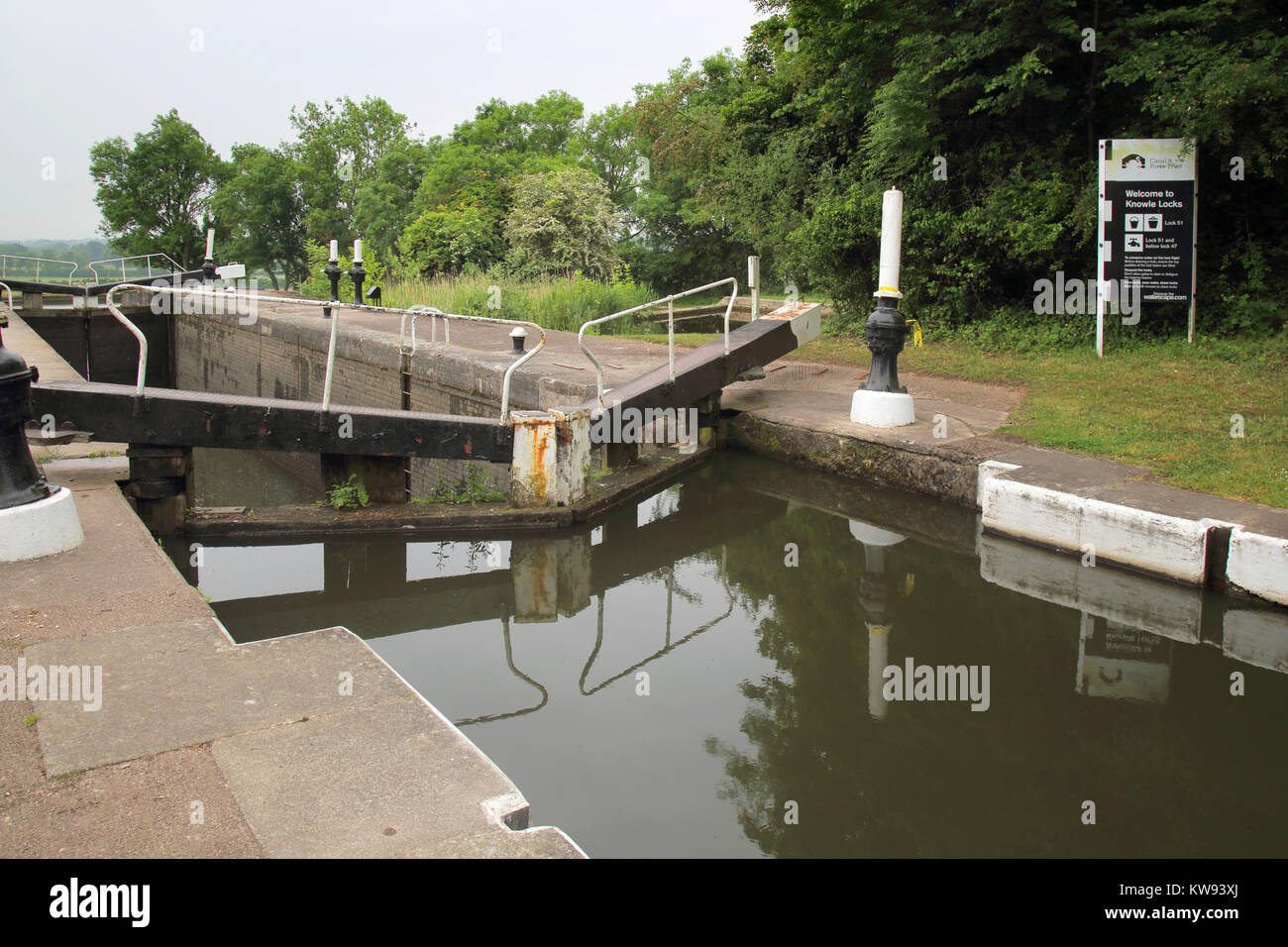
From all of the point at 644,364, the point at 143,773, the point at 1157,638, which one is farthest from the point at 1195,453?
the point at 143,773

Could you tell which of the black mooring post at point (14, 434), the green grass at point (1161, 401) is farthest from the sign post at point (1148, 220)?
the black mooring post at point (14, 434)

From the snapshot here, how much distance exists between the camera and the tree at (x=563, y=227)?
2231cm

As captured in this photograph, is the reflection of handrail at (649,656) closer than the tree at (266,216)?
Yes

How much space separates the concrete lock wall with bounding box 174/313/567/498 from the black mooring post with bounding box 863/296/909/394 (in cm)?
264

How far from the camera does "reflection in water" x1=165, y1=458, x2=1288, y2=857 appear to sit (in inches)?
138

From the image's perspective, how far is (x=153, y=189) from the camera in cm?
4012

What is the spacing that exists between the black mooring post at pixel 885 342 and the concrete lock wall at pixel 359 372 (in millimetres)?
2637

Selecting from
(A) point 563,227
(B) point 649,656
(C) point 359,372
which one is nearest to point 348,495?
(B) point 649,656

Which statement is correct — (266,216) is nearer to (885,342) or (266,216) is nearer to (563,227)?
(563,227)

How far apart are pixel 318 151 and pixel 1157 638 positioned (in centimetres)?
4369

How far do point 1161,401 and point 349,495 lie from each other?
701cm

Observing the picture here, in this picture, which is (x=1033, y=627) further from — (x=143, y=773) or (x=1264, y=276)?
(x=1264, y=276)

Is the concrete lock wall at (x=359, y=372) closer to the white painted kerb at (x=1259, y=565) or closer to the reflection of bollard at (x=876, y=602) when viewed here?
the reflection of bollard at (x=876, y=602)

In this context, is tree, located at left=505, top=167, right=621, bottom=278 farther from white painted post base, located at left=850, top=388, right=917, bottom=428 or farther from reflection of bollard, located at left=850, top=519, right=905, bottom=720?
reflection of bollard, located at left=850, top=519, right=905, bottom=720
